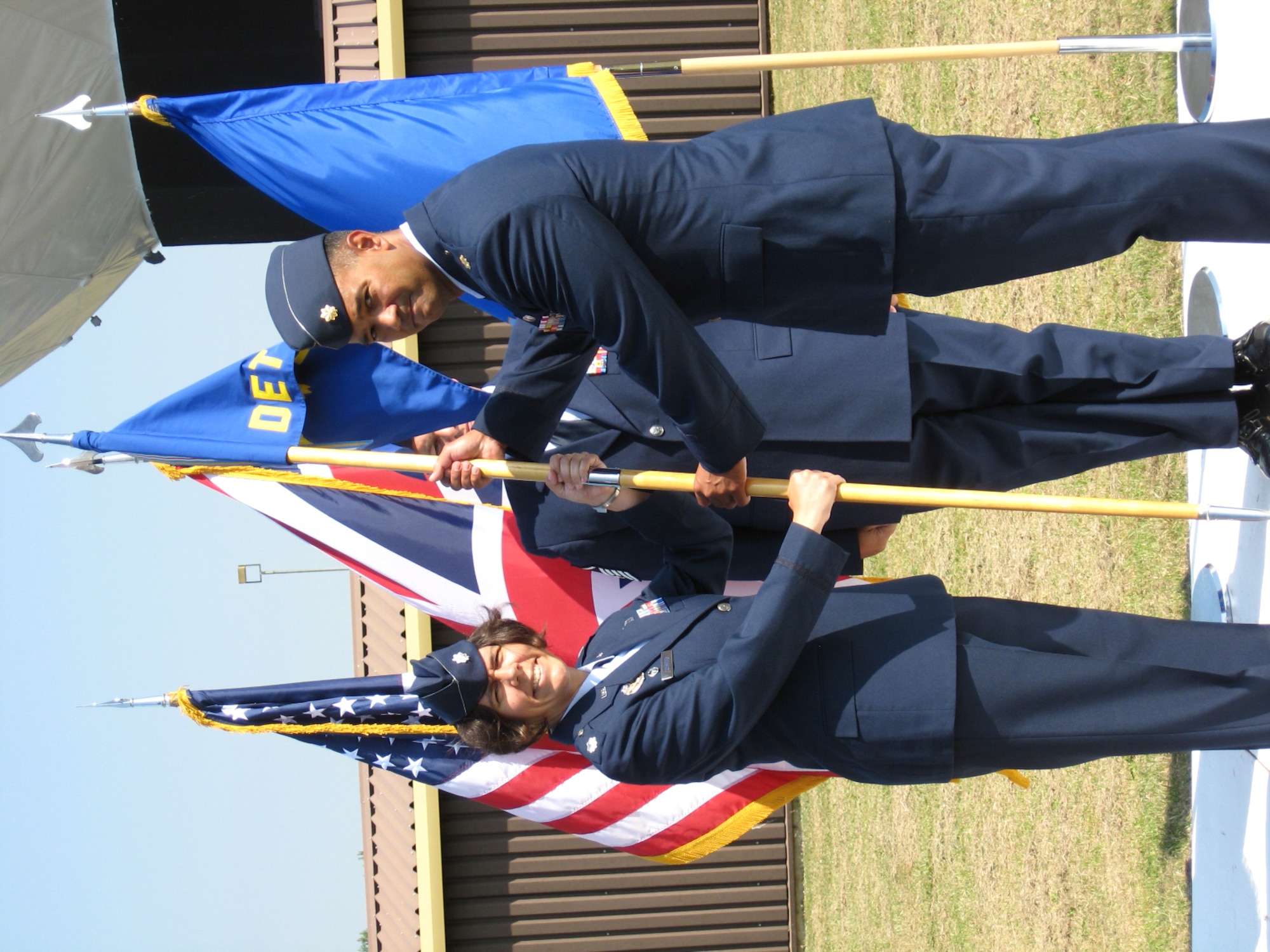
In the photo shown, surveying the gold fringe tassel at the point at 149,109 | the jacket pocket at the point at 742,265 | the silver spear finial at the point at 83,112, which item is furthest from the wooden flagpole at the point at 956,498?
the silver spear finial at the point at 83,112

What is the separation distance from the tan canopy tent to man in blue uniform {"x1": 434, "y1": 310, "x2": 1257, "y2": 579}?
2.89 m

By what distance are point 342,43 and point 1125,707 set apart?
6.76 meters

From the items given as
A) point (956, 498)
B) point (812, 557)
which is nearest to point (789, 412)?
point (956, 498)

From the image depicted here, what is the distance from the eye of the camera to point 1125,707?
277 centimetres

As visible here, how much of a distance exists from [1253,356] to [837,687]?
1.61 meters

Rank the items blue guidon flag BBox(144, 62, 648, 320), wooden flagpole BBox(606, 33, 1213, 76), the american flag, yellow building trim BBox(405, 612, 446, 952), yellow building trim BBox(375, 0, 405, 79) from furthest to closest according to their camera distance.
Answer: yellow building trim BBox(375, 0, 405, 79)
yellow building trim BBox(405, 612, 446, 952)
blue guidon flag BBox(144, 62, 648, 320)
the american flag
wooden flagpole BBox(606, 33, 1213, 76)

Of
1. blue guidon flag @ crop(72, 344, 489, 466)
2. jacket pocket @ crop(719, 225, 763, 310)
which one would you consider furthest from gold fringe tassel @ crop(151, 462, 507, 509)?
jacket pocket @ crop(719, 225, 763, 310)

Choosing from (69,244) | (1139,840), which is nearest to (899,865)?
(1139,840)

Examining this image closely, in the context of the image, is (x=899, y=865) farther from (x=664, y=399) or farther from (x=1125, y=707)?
(x=664, y=399)

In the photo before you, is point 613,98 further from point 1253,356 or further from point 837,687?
point 837,687

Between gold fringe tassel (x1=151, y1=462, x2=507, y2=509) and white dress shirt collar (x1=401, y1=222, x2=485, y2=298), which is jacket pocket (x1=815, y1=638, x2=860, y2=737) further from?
gold fringe tassel (x1=151, y1=462, x2=507, y2=509)

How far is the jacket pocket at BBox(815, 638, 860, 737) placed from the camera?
2.75 m

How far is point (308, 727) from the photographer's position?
419cm

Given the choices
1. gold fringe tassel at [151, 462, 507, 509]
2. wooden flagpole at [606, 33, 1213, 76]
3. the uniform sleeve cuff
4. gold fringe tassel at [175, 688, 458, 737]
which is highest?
wooden flagpole at [606, 33, 1213, 76]
